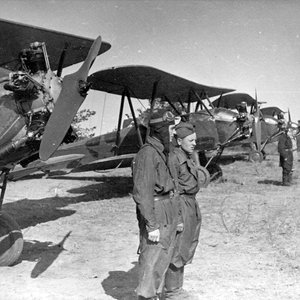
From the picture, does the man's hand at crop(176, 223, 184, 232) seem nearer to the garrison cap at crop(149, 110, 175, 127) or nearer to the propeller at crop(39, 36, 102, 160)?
the garrison cap at crop(149, 110, 175, 127)

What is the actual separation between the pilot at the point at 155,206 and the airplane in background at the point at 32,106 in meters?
1.01

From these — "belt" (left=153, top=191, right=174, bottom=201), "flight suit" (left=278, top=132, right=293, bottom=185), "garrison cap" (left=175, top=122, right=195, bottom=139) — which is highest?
"garrison cap" (left=175, top=122, right=195, bottom=139)

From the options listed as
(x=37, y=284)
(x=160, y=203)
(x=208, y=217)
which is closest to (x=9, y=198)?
(x=208, y=217)

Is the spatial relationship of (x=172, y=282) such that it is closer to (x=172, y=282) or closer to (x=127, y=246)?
(x=172, y=282)

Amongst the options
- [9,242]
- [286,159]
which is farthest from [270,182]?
[9,242]

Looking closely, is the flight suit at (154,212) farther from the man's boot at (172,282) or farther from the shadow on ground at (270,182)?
the shadow on ground at (270,182)

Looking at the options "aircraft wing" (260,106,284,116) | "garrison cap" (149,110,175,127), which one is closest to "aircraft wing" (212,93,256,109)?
"aircraft wing" (260,106,284,116)

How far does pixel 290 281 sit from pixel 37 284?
2.59 metres

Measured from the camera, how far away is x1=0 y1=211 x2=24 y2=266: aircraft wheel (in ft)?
17.3

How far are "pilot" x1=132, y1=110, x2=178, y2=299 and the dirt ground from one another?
30.0 inches

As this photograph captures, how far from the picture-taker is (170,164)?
3754 mm

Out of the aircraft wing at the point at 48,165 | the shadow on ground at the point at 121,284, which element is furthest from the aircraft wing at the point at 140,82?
the shadow on ground at the point at 121,284

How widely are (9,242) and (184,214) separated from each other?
8.22ft

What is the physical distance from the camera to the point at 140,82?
1110 cm
